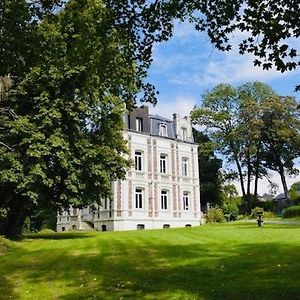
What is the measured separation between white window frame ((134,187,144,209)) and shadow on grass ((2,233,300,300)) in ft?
82.8

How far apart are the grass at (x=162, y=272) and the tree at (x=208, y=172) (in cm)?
4150

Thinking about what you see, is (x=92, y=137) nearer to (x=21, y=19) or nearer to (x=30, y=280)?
(x=30, y=280)

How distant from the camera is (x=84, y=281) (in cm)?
1056

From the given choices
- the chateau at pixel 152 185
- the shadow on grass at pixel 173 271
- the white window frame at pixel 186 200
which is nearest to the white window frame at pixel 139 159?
the chateau at pixel 152 185

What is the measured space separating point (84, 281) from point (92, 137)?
1615cm

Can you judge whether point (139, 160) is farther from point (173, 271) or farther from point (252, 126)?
point (173, 271)

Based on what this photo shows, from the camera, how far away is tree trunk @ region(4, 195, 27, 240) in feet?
84.1

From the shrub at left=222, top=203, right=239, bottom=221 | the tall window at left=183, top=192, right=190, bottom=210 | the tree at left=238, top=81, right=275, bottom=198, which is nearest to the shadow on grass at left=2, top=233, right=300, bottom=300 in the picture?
the tall window at left=183, top=192, right=190, bottom=210

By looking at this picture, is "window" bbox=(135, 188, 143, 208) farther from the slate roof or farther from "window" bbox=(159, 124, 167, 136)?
"window" bbox=(159, 124, 167, 136)

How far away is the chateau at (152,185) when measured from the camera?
4062cm

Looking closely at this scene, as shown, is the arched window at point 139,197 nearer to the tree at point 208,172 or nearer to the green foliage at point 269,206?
the tree at point 208,172

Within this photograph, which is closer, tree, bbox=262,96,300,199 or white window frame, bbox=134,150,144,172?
white window frame, bbox=134,150,144,172

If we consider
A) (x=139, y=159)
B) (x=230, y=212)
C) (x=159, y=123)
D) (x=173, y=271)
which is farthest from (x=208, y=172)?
(x=173, y=271)

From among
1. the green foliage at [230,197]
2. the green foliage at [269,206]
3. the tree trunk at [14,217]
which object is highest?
the green foliage at [230,197]
